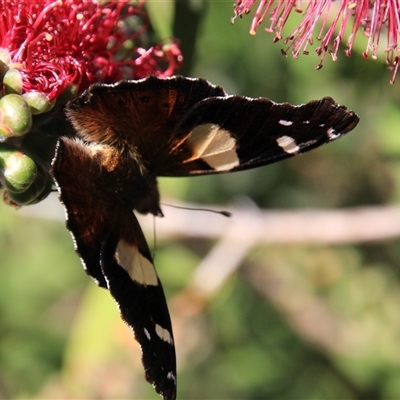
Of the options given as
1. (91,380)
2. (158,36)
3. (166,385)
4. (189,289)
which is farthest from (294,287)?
(166,385)

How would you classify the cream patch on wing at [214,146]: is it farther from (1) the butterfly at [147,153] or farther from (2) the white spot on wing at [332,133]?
(2) the white spot on wing at [332,133]

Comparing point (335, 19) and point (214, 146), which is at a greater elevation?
point (335, 19)

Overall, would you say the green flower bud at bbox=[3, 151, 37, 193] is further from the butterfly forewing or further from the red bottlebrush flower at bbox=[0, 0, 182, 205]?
the butterfly forewing

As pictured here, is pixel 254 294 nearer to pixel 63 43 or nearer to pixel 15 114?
pixel 63 43

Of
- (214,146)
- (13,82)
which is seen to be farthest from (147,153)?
(13,82)

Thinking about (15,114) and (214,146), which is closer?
(15,114)

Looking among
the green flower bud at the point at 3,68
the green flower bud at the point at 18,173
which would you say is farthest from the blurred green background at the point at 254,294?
the green flower bud at the point at 18,173

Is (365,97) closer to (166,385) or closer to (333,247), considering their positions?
(333,247)
